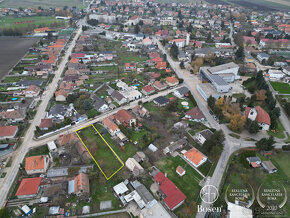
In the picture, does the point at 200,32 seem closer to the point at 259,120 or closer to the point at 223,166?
the point at 259,120

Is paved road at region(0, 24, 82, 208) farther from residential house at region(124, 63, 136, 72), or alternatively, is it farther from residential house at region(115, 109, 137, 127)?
residential house at region(124, 63, 136, 72)

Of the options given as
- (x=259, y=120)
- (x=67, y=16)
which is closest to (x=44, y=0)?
(x=67, y=16)

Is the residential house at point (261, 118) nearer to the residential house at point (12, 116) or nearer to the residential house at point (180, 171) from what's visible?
the residential house at point (180, 171)

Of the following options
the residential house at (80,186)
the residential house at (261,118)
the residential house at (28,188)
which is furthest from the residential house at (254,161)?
the residential house at (28,188)

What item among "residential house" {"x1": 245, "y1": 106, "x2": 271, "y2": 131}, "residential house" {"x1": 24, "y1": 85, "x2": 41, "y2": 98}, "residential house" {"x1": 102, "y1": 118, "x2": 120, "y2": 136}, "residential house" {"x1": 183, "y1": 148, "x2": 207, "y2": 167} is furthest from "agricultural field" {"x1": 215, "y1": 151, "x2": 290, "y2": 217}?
"residential house" {"x1": 24, "y1": 85, "x2": 41, "y2": 98}

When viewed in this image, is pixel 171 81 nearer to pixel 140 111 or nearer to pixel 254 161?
pixel 140 111
